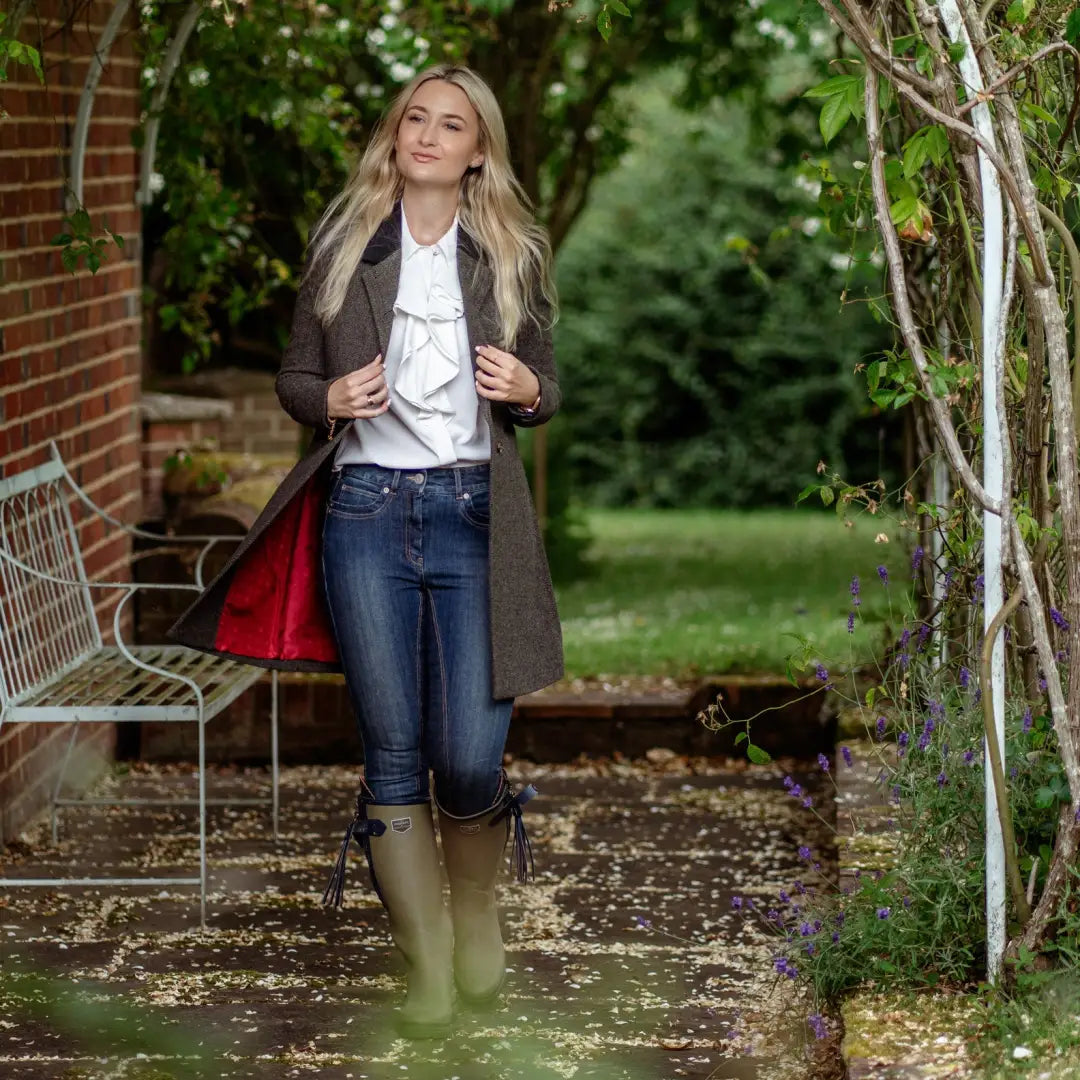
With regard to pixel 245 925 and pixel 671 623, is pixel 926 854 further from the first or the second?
pixel 671 623

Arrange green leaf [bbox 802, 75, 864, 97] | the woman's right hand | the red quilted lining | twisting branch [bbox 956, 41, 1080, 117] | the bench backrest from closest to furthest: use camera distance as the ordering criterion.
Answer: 1. twisting branch [bbox 956, 41, 1080, 117]
2. green leaf [bbox 802, 75, 864, 97]
3. the woman's right hand
4. the red quilted lining
5. the bench backrest

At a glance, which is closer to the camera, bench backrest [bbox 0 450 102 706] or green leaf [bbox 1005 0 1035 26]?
green leaf [bbox 1005 0 1035 26]

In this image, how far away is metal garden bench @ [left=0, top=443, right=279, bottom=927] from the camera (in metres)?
4.20

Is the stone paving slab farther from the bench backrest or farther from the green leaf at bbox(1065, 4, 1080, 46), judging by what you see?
the green leaf at bbox(1065, 4, 1080, 46)

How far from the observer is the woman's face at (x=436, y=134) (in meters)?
3.44

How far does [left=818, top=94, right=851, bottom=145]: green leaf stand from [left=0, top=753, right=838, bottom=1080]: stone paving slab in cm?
172

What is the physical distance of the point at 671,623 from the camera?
7.98 m

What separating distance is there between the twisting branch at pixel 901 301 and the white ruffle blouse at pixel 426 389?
2.77 feet

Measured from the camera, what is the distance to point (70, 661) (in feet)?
15.8

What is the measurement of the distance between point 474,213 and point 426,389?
0.40 metres

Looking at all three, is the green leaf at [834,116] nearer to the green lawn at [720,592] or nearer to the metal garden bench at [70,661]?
the green lawn at [720,592]

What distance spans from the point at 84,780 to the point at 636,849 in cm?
179


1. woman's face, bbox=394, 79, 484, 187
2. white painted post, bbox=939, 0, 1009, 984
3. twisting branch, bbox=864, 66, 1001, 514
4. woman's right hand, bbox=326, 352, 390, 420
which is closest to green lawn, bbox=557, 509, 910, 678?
white painted post, bbox=939, 0, 1009, 984

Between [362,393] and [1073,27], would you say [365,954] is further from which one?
[1073,27]
